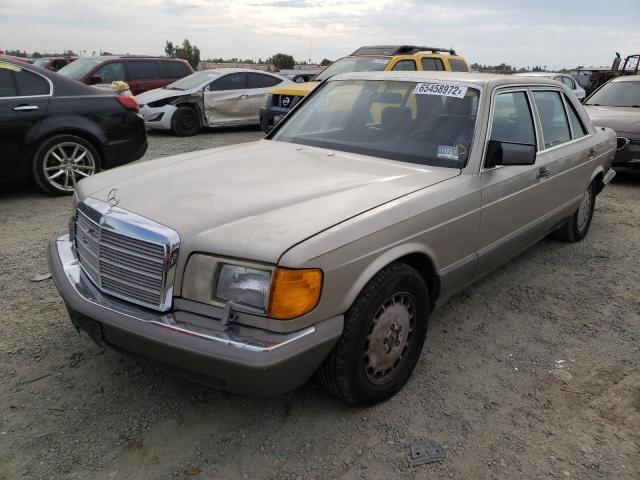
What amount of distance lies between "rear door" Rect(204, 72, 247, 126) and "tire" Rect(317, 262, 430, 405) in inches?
386

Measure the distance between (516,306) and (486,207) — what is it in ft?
3.52

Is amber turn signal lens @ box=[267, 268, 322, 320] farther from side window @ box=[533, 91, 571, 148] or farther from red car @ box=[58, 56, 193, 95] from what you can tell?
red car @ box=[58, 56, 193, 95]

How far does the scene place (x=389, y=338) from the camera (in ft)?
8.66

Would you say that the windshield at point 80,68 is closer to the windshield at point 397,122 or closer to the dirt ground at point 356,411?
the dirt ground at point 356,411

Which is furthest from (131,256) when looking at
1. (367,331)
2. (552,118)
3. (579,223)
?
(579,223)

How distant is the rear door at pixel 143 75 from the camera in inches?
500

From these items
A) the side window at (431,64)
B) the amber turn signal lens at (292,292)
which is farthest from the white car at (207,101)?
the amber turn signal lens at (292,292)

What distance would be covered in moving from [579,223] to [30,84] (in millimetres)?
6101

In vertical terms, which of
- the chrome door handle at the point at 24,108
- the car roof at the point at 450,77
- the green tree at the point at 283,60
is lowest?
the green tree at the point at 283,60

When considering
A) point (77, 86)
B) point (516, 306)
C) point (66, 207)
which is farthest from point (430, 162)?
point (77, 86)

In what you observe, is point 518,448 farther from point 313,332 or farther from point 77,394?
point 77,394

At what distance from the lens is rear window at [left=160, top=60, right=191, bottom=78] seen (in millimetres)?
13289

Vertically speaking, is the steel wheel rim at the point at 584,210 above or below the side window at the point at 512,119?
below

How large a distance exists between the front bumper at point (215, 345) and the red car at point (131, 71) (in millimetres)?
10948
